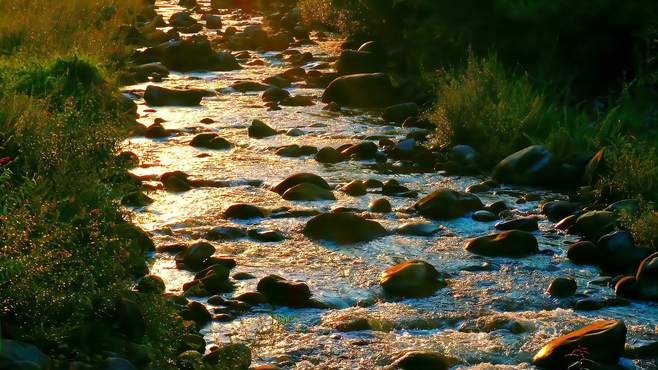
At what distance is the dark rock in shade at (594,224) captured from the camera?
25.2 ft

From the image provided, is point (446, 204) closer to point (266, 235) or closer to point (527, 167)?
point (527, 167)

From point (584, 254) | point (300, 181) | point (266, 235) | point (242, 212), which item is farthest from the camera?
point (300, 181)

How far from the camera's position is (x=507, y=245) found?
7.42 m

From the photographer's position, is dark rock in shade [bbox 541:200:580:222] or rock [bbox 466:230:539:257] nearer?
rock [bbox 466:230:539:257]

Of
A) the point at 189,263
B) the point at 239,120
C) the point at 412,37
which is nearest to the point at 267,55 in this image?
the point at 412,37

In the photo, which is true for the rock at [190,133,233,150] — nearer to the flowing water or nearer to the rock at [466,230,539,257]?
the flowing water

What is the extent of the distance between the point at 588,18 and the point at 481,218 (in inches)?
145

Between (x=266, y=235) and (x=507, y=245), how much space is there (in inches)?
62.9

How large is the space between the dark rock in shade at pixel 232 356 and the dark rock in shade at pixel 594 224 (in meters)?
3.36

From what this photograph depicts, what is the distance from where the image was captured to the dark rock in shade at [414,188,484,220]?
8.30 m

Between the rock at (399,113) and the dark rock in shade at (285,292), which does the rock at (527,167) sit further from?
the dark rock in shade at (285,292)

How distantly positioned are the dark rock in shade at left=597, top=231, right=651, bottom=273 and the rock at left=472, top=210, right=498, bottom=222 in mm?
1090

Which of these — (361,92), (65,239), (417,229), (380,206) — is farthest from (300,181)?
(361,92)

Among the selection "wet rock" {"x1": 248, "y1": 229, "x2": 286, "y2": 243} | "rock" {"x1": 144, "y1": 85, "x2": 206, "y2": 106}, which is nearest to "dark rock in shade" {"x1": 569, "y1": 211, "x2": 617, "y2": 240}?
"wet rock" {"x1": 248, "y1": 229, "x2": 286, "y2": 243}
